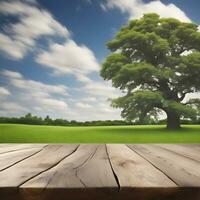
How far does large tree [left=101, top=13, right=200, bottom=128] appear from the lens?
1275 cm

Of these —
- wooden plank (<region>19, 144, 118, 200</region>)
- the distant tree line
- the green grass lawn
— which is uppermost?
the distant tree line

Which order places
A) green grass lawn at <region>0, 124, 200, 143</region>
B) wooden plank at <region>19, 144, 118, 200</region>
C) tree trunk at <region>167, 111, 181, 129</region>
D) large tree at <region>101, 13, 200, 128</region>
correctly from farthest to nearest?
tree trunk at <region>167, 111, 181, 129</region> → large tree at <region>101, 13, 200, 128</region> → green grass lawn at <region>0, 124, 200, 143</region> → wooden plank at <region>19, 144, 118, 200</region>

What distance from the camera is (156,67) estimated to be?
1381cm

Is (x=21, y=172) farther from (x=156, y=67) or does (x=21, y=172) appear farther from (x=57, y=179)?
(x=156, y=67)

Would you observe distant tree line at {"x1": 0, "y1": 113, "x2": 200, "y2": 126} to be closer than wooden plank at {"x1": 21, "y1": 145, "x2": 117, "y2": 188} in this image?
No

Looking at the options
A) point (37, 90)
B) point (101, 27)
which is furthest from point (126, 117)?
point (37, 90)

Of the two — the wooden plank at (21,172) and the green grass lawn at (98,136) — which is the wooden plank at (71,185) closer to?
the wooden plank at (21,172)

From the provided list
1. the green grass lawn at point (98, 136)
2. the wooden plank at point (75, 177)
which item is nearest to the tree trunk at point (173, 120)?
the green grass lawn at point (98, 136)

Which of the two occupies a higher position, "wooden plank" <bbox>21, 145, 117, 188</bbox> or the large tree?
the large tree

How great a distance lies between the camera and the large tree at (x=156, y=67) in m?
12.8

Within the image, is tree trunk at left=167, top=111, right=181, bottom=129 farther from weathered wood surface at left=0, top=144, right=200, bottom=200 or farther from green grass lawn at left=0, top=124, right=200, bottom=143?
weathered wood surface at left=0, top=144, right=200, bottom=200

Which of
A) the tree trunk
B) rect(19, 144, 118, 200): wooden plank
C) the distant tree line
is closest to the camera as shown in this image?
rect(19, 144, 118, 200): wooden plank

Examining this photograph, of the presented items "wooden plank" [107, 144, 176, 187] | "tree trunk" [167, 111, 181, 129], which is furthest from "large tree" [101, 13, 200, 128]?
"wooden plank" [107, 144, 176, 187]

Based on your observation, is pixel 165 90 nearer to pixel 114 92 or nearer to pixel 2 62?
pixel 114 92
